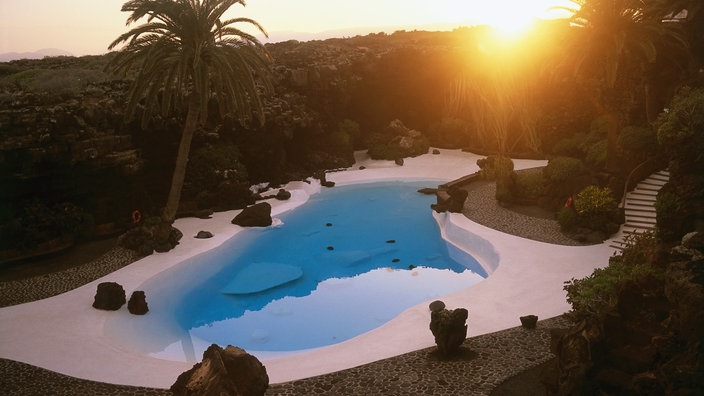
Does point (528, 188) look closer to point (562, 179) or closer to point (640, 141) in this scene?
point (562, 179)

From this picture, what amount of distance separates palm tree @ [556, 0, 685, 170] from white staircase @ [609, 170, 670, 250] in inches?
64.3

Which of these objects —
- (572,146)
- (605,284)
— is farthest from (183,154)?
(572,146)

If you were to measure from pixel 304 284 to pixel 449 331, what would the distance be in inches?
350

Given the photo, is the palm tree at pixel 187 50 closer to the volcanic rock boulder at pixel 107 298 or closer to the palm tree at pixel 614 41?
the volcanic rock boulder at pixel 107 298

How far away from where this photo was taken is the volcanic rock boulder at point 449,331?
1355 cm

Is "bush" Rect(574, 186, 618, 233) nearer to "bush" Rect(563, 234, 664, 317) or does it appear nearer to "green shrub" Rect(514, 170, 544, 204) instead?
"green shrub" Rect(514, 170, 544, 204)

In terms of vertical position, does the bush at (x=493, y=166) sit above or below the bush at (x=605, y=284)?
below

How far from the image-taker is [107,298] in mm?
17516

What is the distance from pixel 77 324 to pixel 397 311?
387 inches

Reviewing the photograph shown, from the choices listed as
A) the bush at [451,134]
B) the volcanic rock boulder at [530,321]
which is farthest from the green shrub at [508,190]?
the bush at [451,134]

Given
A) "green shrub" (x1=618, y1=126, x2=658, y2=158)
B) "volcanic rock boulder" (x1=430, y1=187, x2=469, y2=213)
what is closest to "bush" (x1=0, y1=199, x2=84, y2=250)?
"volcanic rock boulder" (x1=430, y1=187, x2=469, y2=213)

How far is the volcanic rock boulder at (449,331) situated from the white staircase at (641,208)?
1008 cm

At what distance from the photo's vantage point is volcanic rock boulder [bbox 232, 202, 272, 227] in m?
26.4

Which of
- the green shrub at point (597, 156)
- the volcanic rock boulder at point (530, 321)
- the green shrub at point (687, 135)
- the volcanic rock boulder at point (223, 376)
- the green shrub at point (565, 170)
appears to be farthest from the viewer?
the green shrub at point (597, 156)
